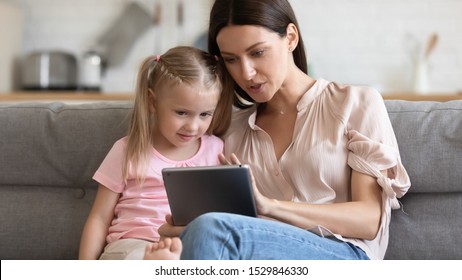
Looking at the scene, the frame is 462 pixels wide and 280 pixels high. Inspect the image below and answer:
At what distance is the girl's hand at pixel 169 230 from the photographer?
154cm

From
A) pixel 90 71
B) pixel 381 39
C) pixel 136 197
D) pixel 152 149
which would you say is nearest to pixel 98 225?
pixel 136 197

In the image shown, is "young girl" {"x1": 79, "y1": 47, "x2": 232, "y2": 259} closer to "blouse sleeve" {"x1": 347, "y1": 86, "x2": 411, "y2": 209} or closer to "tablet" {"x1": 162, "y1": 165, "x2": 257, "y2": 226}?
"tablet" {"x1": 162, "y1": 165, "x2": 257, "y2": 226}

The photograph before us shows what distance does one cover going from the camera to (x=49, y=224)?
1.99 metres

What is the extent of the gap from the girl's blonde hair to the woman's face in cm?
5

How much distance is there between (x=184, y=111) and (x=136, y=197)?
255 millimetres

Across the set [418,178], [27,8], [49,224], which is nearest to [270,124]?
[418,178]

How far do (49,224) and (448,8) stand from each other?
111 inches

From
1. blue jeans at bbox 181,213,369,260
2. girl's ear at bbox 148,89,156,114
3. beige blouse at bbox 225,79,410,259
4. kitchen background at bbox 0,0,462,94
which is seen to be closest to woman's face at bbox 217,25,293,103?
beige blouse at bbox 225,79,410,259

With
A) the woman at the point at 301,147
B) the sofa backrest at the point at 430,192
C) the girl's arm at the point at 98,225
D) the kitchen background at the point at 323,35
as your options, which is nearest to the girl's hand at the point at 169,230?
the woman at the point at 301,147

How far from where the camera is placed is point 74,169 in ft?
6.60

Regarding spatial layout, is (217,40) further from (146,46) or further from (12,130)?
(146,46)

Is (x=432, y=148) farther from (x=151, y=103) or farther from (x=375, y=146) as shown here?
(x=151, y=103)

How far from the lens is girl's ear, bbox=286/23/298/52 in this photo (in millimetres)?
1790

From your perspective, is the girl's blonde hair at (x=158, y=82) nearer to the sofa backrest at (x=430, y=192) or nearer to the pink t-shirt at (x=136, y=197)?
the pink t-shirt at (x=136, y=197)
